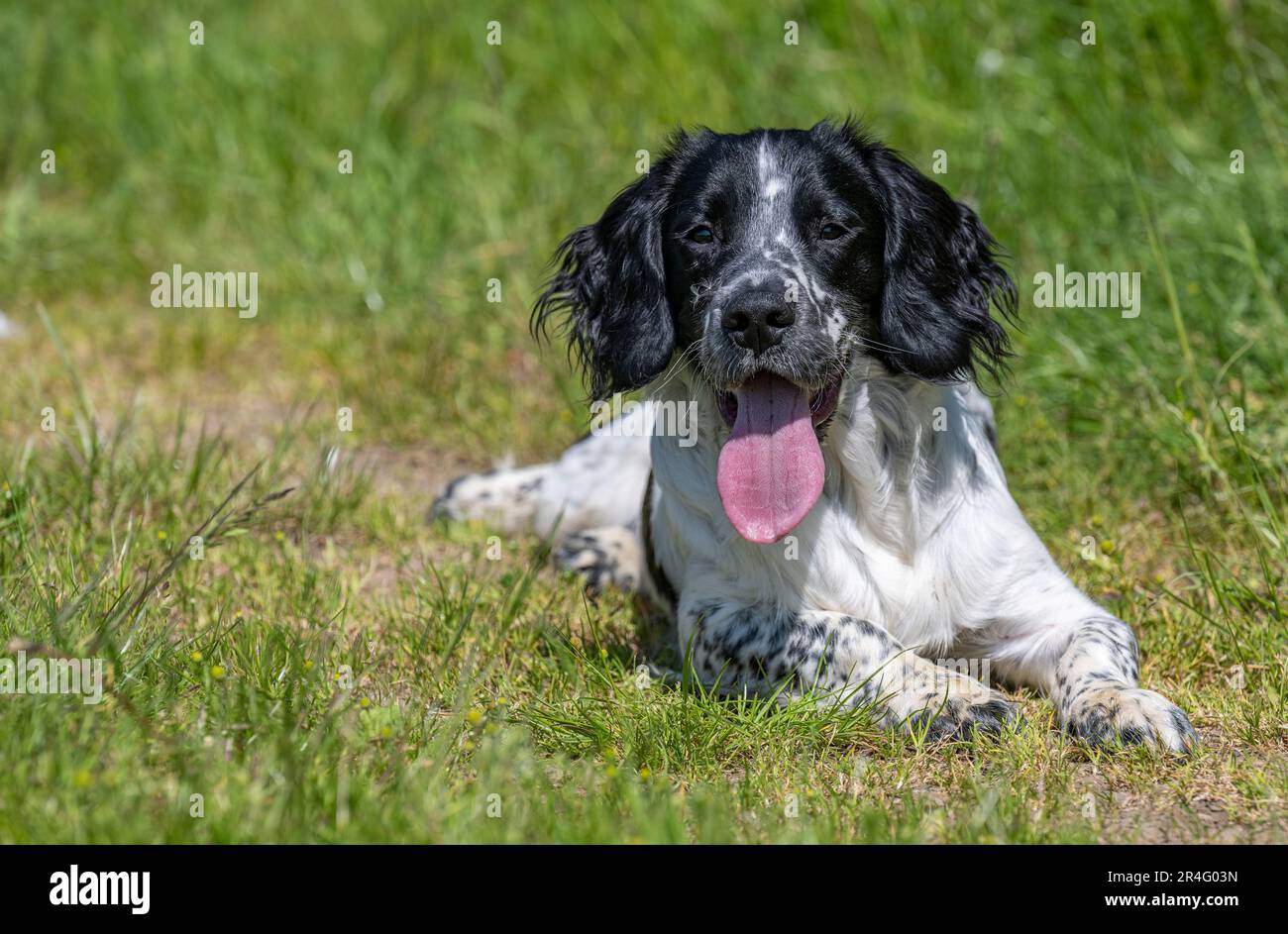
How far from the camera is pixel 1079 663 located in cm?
353

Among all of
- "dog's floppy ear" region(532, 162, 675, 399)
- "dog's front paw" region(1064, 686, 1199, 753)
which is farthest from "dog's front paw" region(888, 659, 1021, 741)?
"dog's floppy ear" region(532, 162, 675, 399)

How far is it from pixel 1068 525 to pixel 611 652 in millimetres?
1509

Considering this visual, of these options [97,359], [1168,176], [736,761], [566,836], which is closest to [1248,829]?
[736,761]

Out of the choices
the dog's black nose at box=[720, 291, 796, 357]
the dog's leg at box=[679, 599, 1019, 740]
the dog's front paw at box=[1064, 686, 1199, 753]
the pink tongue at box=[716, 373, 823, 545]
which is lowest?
the dog's front paw at box=[1064, 686, 1199, 753]

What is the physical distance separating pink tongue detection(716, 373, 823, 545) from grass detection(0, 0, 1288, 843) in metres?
0.45

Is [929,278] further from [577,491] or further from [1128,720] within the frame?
[577,491]

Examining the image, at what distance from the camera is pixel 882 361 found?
3.76 metres

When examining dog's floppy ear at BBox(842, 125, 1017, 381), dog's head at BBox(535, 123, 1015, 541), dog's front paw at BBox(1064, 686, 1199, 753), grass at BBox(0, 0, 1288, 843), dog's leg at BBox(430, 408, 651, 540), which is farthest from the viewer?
dog's leg at BBox(430, 408, 651, 540)

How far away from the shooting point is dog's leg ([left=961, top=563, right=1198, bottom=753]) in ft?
10.8

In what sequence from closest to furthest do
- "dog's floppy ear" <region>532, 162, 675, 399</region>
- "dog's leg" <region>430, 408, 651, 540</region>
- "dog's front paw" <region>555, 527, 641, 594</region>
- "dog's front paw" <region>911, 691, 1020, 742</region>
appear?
"dog's front paw" <region>911, 691, 1020, 742</region> → "dog's floppy ear" <region>532, 162, 675, 399</region> → "dog's front paw" <region>555, 527, 641, 594</region> → "dog's leg" <region>430, 408, 651, 540</region>

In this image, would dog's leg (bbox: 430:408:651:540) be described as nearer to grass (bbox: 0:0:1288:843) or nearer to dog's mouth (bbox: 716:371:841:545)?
grass (bbox: 0:0:1288:843)

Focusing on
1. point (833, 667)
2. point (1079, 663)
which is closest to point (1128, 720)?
point (1079, 663)

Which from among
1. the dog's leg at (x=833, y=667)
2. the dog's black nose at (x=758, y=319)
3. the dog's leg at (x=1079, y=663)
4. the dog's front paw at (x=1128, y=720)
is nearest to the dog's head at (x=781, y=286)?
the dog's black nose at (x=758, y=319)

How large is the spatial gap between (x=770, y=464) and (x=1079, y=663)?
0.84 metres
